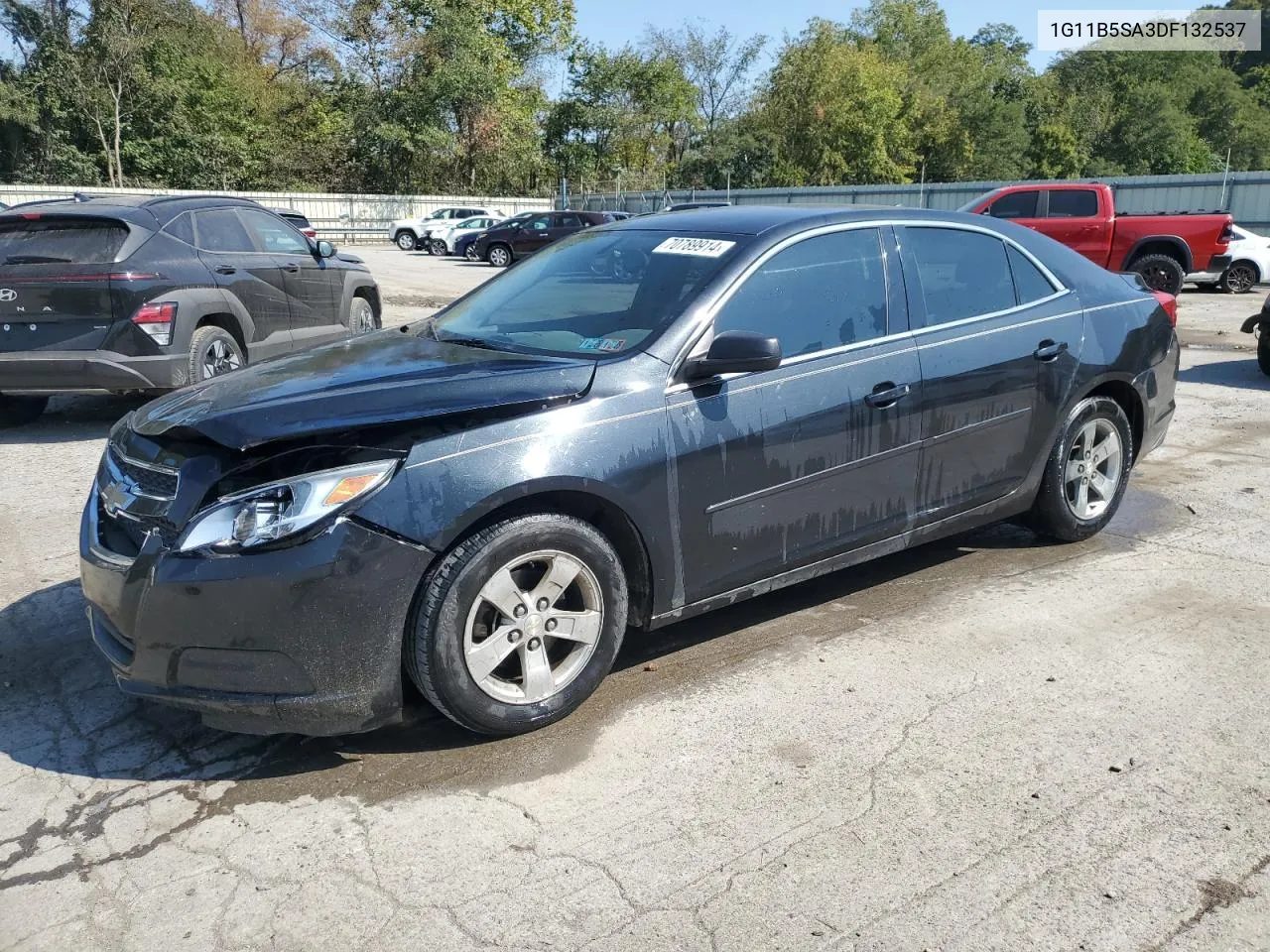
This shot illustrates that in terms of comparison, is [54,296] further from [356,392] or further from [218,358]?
[356,392]

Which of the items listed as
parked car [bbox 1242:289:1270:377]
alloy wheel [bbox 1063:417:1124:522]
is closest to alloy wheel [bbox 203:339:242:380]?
alloy wheel [bbox 1063:417:1124:522]

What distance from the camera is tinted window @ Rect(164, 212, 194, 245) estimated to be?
→ 7668 mm

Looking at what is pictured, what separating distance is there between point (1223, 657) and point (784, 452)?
184 centimetres

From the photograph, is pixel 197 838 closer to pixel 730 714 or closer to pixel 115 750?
pixel 115 750

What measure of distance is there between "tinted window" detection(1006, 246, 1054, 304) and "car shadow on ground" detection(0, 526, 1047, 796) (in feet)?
5.10

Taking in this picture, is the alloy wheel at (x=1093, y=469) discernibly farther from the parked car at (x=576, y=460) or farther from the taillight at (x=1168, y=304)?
the taillight at (x=1168, y=304)

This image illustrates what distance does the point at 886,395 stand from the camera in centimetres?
403

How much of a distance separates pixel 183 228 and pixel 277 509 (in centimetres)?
574

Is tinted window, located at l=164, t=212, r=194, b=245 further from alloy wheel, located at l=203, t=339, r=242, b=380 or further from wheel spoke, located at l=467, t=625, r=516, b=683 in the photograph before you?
wheel spoke, located at l=467, t=625, r=516, b=683

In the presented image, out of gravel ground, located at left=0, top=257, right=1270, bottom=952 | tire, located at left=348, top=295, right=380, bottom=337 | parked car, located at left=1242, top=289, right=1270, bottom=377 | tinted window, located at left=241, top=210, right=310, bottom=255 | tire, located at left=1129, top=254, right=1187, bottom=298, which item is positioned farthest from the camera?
tire, located at left=1129, top=254, right=1187, bottom=298

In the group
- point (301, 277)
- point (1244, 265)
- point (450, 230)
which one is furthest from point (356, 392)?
point (450, 230)

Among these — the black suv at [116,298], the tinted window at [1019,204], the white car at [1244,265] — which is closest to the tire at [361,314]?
the black suv at [116,298]

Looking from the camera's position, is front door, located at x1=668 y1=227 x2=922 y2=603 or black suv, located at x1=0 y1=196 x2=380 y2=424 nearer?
front door, located at x1=668 y1=227 x2=922 y2=603

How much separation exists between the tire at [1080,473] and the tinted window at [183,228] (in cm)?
624
